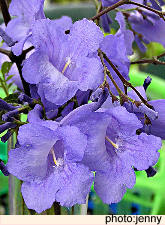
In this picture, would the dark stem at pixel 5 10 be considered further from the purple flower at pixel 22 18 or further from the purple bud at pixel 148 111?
the purple bud at pixel 148 111

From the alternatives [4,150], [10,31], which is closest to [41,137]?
[10,31]

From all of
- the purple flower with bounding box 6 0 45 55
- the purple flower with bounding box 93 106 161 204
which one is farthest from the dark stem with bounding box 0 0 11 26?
the purple flower with bounding box 93 106 161 204

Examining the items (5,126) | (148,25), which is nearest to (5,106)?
(5,126)

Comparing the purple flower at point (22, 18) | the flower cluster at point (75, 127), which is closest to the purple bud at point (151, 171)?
the flower cluster at point (75, 127)

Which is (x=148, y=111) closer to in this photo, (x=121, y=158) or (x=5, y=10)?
(x=121, y=158)

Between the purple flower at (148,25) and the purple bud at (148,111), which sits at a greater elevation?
the purple bud at (148,111)

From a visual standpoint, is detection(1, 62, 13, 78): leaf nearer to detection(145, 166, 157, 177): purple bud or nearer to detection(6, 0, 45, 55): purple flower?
detection(6, 0, 45, 55): purple flower
